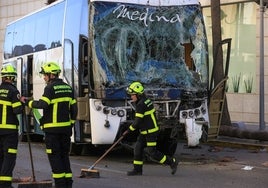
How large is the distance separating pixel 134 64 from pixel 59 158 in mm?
4166

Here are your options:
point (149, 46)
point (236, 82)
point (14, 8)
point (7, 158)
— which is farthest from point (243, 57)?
point (14, 8)

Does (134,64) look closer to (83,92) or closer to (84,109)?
(83,92)

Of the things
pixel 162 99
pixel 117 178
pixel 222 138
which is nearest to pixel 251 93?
pixel 222 138

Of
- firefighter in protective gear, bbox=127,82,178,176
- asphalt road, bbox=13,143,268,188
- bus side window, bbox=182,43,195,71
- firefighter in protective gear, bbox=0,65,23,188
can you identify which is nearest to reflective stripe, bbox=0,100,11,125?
firefighter in protective gear, bbox=0,65,23,188

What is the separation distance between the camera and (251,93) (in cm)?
2119

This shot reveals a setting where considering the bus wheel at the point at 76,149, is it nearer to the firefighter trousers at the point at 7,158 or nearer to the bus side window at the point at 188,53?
the bus side window at the point at 188,53

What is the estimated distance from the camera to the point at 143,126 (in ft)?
34.3

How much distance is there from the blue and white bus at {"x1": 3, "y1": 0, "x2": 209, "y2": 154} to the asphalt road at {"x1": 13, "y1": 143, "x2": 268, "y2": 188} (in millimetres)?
617

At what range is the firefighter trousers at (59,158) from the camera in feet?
26.8

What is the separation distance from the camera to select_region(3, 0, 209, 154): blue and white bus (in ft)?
38.0

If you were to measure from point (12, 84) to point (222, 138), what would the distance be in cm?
915

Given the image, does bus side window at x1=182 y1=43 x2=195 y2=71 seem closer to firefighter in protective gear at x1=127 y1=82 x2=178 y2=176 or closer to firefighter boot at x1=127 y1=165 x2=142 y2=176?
firefighter in protective gear at x1=127 y1=82 x2=178 y2=176

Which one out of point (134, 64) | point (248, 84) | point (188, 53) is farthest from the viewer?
point (248, 84)

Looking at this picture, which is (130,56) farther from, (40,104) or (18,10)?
(18,10)
